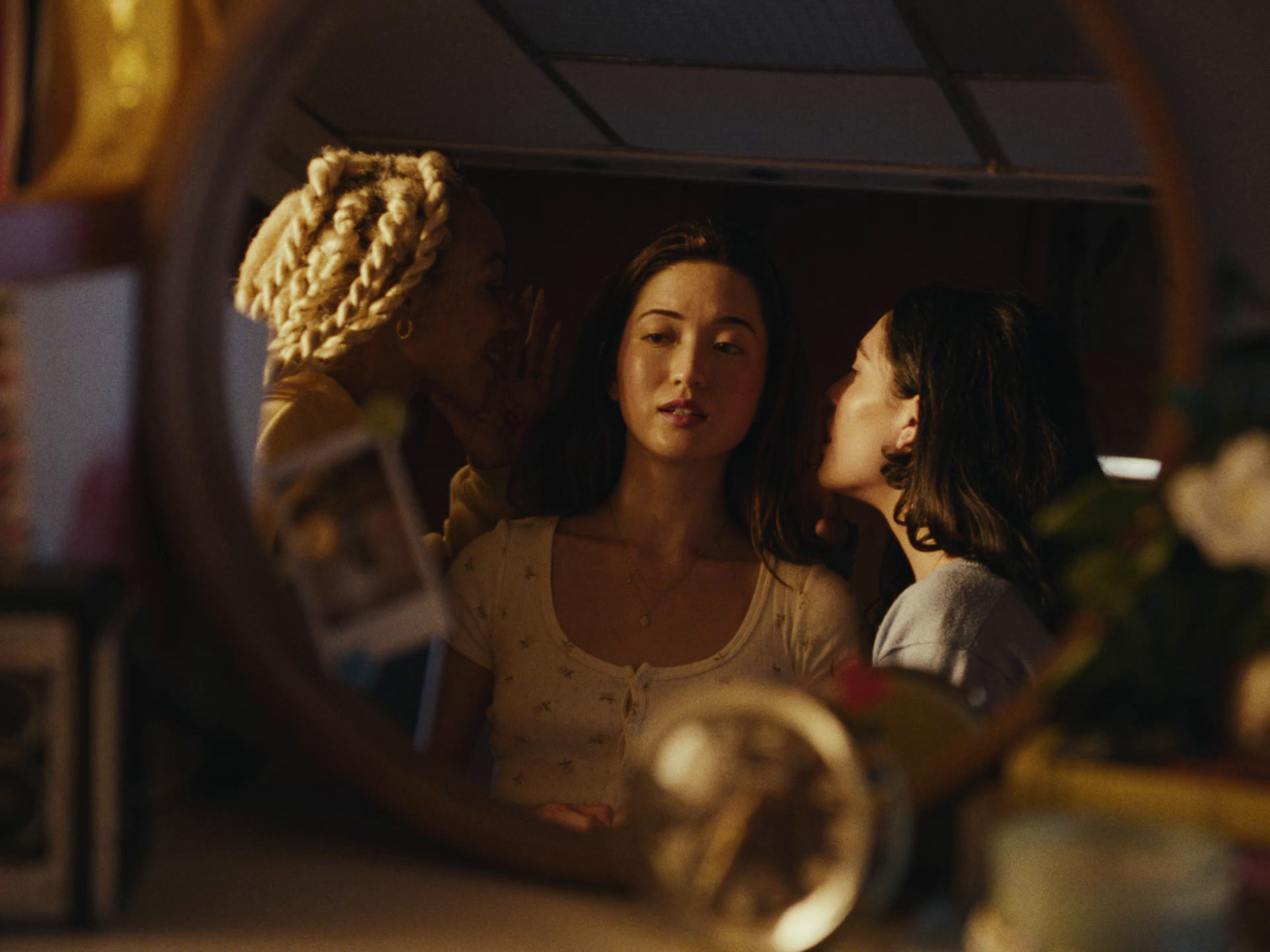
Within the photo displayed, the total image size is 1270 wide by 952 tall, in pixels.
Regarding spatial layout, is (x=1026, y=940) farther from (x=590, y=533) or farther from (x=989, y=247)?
(x=989, y=247)

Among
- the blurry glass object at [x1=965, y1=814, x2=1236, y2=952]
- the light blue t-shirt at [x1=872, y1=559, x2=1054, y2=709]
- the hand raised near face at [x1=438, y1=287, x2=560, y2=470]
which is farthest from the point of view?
the hand raised near face at [x1=438, y1=287, x2=560, y2=470]

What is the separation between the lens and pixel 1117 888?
1.25ft

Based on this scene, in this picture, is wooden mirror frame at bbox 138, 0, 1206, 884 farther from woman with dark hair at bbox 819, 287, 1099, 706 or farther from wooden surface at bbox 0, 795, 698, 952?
woman with dark hair at bbox 819, 287, 1099, 706

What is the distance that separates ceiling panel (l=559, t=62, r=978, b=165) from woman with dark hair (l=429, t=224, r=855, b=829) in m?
0.16

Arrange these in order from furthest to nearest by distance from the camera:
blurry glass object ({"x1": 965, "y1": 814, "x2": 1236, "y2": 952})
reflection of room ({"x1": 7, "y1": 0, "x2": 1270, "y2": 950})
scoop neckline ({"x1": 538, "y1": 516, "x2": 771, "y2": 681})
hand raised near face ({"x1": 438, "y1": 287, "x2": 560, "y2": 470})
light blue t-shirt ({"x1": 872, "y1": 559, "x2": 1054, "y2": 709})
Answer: hand raised near face ({"x1": 438, "y1": 287, "x2": 560, "y2": 470})
scoop neckline ({"x1": 538, "y1": 516, "x2": 771, "y2": 681})
light blue t-shirt ({"x1": 872, "y1": 559, "x2": 1054, "y2": 709})
reflection of room ({"x1": 7, "y1": 0, "x2": 1270, "y2": 950})
blurry glass object ({"x1": 965, "y1": 814, "x2": 1236, "y2": 952})


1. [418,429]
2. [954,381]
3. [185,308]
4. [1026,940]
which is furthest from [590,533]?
[1026,940]

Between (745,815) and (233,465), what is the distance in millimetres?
279

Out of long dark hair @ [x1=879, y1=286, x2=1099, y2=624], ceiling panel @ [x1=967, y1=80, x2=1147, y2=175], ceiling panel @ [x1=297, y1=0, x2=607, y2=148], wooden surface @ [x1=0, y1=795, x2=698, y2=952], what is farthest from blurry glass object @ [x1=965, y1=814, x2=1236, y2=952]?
ceiling panel @ [x1=297, y1=0, x2=607, y2=148]

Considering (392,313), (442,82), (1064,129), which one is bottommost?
(392,313)

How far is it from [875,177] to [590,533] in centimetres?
35

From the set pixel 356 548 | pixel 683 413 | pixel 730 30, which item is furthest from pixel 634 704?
pixel 730 30

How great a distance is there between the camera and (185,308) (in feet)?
1.82

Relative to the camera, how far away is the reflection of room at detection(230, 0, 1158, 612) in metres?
0.83

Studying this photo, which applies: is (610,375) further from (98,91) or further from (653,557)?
(98,91)
